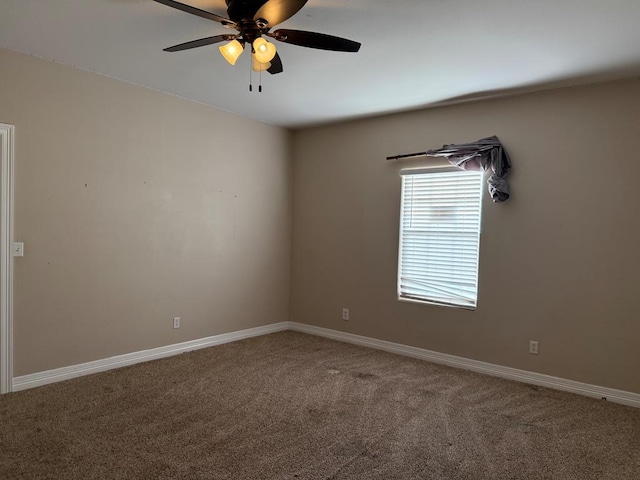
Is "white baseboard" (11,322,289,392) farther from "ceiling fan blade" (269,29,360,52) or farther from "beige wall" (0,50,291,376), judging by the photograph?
"ceiling fan blade" (269,29,360,52)

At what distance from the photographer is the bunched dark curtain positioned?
3.93 m

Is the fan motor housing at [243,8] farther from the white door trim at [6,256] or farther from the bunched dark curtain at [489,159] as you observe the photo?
the bunched dark curtain at [489,159]

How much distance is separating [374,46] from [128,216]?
264 cm

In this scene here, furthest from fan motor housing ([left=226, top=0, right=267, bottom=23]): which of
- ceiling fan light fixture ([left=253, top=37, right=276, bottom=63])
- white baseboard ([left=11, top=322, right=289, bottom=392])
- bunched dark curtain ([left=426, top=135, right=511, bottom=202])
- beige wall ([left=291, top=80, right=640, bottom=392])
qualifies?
white baseboard ([left=11, top=322, right=289, bottom=392])

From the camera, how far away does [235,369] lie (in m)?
4.03

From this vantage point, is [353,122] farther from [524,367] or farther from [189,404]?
[189,404]

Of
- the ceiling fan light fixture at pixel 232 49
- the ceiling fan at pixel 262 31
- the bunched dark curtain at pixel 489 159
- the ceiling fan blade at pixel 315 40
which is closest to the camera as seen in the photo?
the ceiling fan at pixel 262 31

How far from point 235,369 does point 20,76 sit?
2977 mm

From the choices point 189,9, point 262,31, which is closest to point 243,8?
point 262,31

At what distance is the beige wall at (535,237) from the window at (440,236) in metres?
0.10

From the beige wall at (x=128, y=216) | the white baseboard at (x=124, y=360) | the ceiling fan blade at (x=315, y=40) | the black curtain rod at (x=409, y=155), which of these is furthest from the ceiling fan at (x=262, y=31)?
the white baseboard at (x=124, y=360)

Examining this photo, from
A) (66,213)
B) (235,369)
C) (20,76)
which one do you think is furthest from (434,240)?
(20,76)

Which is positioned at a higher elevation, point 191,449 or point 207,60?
point 207,60

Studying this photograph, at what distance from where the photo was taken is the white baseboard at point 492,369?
3.51 metres
